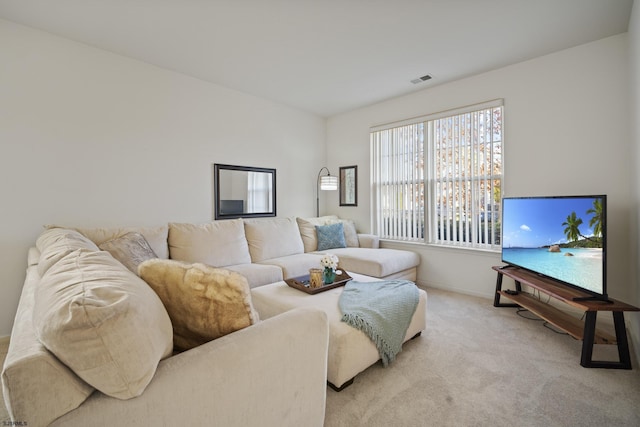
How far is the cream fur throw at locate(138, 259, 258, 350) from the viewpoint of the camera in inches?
41.4

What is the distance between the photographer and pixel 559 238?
2406 mm

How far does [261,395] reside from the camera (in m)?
1.02

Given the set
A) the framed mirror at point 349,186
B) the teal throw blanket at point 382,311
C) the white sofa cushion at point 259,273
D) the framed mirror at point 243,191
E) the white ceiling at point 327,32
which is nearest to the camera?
the teal throw blanket at point 382,311

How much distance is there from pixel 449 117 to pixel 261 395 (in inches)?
148

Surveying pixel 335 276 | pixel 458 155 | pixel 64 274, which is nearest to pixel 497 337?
pixel 335 276

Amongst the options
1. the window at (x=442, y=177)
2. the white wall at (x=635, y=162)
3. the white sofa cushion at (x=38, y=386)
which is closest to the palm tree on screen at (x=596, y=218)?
the white wall at (x=635, y=162)

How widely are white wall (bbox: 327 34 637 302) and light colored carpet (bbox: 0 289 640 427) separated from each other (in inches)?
43.4

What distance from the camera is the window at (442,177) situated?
3.44 meters

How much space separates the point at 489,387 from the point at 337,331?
1.00 meters

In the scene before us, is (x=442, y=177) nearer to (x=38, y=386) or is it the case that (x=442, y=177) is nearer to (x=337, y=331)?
(x=337, y=331)

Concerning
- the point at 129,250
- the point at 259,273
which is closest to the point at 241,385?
the point at 129,250

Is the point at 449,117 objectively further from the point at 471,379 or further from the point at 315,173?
the point at 471,379

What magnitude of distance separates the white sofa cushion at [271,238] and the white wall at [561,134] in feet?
6.05

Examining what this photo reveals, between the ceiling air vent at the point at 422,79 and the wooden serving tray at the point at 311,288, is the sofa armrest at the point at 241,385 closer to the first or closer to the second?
the wooden serving tray at the point at 311,288
